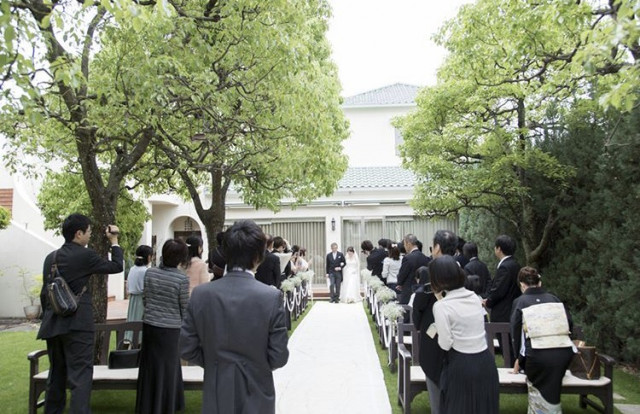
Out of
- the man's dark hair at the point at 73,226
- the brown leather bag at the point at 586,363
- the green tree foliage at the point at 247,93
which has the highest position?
the green tree foliage at the point at 247,93

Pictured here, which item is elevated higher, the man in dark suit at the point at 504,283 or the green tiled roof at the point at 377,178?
the green tiled roof at the point at 377,178

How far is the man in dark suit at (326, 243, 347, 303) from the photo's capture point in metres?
16.3

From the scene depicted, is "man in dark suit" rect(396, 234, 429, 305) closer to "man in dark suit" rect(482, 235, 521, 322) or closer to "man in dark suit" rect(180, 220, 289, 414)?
"man in dark suit" rect(482, 235, 521, 322)

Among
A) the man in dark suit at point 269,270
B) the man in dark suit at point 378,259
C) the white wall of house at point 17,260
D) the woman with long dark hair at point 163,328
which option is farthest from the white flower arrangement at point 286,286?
the white wall of house at point 17,260

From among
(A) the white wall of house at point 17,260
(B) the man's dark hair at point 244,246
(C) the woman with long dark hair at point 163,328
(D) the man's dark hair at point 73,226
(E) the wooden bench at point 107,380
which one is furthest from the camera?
(A) the white wall of house at point 17,260

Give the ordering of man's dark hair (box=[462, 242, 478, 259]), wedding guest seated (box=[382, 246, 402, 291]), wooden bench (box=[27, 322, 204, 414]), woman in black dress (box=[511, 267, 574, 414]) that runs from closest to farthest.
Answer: woman in black dress (box=[511, 267, 574, 414]) → wooden bench (box=[27, 322, 204, 414]) → man's dark hair (box=[462, 242, 478, 259]) → wedding guest seated (box=[382, 246, 402, 291])

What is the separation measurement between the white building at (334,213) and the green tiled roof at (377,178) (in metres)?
0.04

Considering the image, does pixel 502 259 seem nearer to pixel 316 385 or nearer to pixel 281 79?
pixel 316 385

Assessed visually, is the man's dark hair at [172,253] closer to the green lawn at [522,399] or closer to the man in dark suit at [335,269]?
the green lawn at [522,399]

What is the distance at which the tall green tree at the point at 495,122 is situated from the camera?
891cm

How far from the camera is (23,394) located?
698 centimetres

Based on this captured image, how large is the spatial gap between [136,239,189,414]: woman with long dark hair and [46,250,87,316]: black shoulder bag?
700mm

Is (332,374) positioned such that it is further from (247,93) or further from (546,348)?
(247,93)

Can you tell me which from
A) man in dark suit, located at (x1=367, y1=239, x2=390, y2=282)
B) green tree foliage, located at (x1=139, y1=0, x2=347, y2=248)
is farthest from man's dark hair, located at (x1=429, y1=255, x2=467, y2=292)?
man in dark suit, located at (x1=367, y1=239, x2=390, y2=282)
